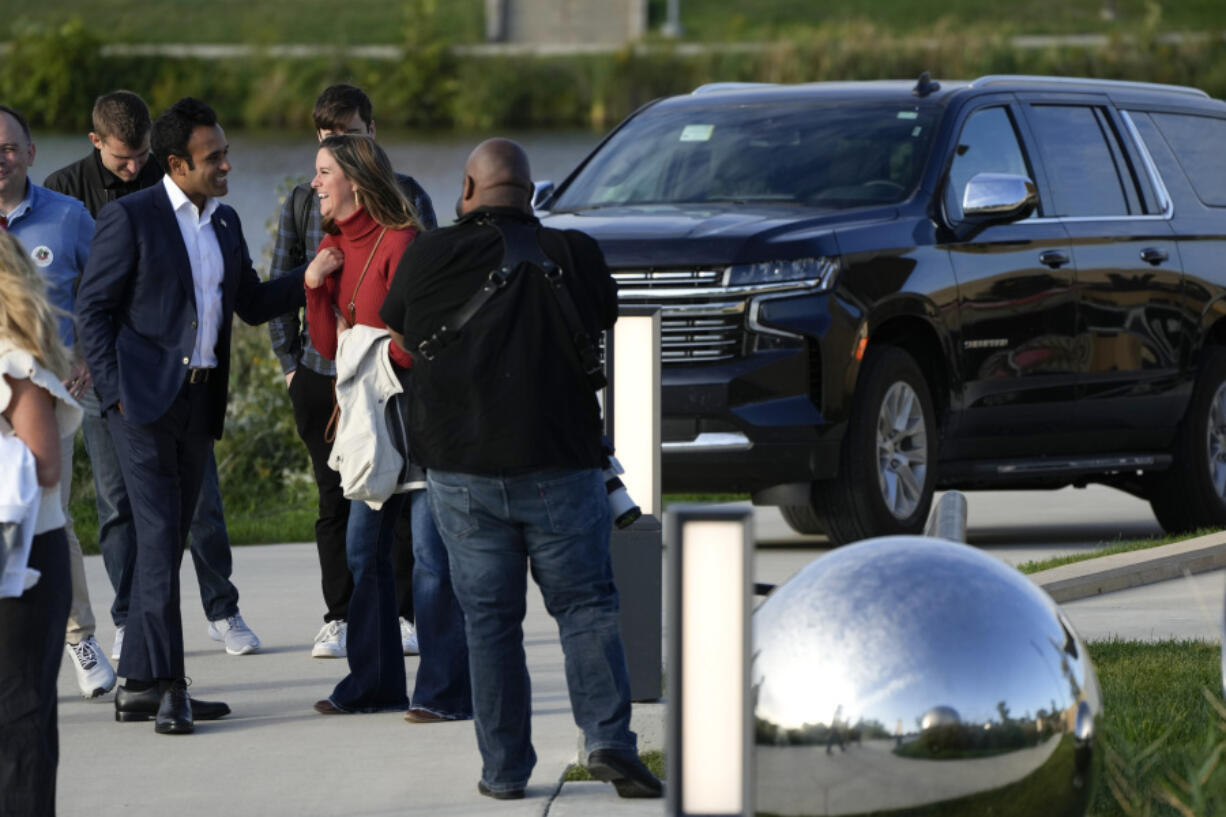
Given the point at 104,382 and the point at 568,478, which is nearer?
the point at 568,478

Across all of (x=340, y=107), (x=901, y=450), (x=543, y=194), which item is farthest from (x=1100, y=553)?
(x=340, y=107)

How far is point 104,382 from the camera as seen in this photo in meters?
6.74

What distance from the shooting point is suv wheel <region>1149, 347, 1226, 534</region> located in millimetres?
11211

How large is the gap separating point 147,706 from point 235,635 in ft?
3.87

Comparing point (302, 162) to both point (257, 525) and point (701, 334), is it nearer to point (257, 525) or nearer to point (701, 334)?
point (257, 525)

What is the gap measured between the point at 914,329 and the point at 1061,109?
1609 millimetres

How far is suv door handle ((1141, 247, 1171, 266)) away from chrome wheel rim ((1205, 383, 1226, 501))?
2.82 feet

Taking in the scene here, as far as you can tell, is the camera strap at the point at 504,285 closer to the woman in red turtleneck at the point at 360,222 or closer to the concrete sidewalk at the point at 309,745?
the concrete sidewalk at the point at 309,745

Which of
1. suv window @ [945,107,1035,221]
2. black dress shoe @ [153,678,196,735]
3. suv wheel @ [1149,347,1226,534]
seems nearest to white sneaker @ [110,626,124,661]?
black dress shoe @ [153,678,196,735]

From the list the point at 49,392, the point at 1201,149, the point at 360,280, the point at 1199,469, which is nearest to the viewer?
the point at 49,392

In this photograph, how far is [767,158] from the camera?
1040 cm

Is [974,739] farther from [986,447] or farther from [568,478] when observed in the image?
[986,447]

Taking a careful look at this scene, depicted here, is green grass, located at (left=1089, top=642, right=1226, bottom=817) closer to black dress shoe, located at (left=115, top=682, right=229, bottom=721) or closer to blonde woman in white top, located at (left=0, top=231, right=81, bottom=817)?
blonde woman in white top, located at (left=0, top=231, right=81, bottom=817)

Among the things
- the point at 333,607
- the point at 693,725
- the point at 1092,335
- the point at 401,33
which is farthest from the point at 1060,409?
the point at 401,33
